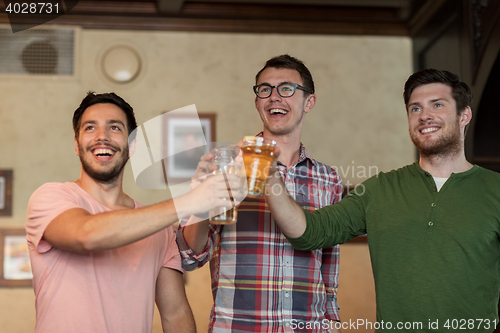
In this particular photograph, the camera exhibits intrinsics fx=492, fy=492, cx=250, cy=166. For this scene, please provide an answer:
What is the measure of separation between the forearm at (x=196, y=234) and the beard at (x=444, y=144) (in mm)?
851

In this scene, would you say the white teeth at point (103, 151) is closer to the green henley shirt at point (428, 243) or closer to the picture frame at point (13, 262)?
the green henley shirt at point (428, 243)

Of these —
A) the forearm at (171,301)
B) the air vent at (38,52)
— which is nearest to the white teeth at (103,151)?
the forearm at (171,301)

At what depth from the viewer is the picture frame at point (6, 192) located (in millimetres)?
3799

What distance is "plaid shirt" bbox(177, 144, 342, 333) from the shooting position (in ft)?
5.85

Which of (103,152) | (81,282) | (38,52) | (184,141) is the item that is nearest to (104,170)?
(103,152)

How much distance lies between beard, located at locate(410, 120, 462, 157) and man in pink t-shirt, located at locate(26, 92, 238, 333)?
0.83m

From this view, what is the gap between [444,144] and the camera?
1.82m

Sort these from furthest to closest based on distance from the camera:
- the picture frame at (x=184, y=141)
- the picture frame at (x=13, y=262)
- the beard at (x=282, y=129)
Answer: the picture frame at (x=184, y=141)
the picture frame at (x=13, y=262)
the beard at (x=282, y=129)

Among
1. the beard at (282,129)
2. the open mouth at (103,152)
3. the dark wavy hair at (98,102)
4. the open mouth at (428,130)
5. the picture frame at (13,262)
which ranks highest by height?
the dark wavy hair at (98,102)

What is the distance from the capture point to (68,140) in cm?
390

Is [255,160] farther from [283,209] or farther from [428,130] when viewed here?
[428,130]

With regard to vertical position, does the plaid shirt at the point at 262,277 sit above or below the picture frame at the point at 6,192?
below

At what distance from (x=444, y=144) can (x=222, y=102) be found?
2490 mm

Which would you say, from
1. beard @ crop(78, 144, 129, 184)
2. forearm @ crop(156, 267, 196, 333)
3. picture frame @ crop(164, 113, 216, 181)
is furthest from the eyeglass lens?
picture frame @ crop(164, 113, 216, 181)
